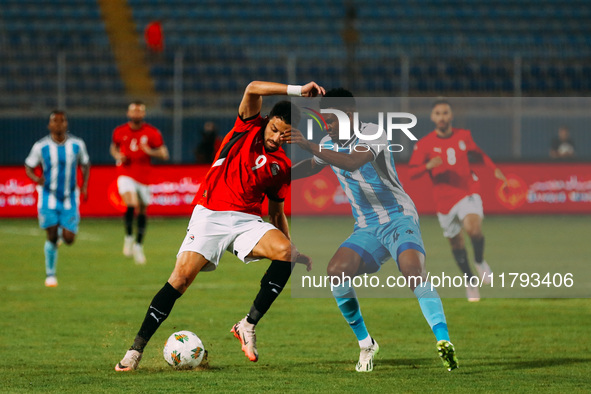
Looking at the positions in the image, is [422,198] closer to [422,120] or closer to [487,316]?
[422,120]

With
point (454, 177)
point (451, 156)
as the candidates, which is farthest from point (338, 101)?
point (454, 177)

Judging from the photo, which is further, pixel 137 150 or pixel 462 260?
pixel 137 150

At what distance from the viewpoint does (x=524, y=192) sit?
21609 mm

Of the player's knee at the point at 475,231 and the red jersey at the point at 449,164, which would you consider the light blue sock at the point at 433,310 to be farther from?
the player's knee at the point at 475,231

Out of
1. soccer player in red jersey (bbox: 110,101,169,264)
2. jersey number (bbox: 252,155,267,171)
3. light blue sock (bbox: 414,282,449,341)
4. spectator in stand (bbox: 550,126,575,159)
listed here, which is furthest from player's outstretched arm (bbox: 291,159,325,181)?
spectator in stand (bbox: 550,126,575,159)

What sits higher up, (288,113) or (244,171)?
(288,113)

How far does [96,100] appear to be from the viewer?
22.4m

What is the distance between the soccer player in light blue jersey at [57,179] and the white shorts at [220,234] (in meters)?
5.70

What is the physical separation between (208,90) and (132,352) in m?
17.8

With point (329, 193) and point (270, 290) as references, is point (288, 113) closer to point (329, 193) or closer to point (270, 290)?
point (270, 290)

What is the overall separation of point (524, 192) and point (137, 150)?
31.4 feet

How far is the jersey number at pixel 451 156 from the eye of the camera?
10609 mm

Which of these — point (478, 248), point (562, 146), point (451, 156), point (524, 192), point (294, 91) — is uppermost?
point (562, 146)

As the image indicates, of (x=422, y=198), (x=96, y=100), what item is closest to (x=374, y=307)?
(x=422, y=198)
